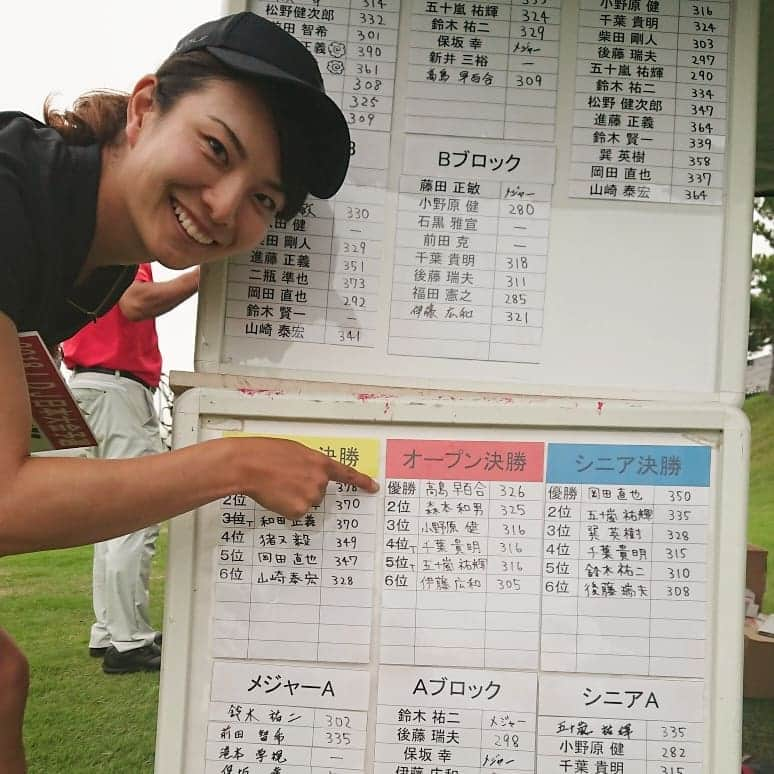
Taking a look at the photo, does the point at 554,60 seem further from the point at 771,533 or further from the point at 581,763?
the point at 771,533

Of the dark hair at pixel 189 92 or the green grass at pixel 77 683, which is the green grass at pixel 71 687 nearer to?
the green grass at pixel 77 683

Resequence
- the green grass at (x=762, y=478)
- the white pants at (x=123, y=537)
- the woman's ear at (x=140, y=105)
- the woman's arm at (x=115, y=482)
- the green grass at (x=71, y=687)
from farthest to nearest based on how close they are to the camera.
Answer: the green grass at (x=762, y=478) < the white pants at (x=123, y=537) < the green grass at (x=71, y=687) < the woman's ear at (x=140, y=105) < the woman's arm at (x=115, y=482)

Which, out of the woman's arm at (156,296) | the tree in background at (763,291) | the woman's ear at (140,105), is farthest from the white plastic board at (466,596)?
the tree in background at (763,291)

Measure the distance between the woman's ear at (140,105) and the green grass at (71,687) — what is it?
1348 millimetres

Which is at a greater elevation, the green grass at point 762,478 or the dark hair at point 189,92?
the dark hair at point 189,92

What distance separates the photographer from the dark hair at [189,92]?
654mm

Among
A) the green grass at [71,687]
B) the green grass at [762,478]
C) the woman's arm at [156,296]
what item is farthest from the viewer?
the green grass at [762,478]

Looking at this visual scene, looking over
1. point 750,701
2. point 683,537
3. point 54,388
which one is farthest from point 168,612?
point 750,701

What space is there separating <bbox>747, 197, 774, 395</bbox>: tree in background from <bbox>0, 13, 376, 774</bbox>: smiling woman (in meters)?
2.38

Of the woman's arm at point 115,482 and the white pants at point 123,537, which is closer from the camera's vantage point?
the woman's arm at point 115,482

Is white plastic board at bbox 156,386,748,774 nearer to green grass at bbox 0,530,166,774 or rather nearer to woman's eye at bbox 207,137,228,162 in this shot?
woman's eye at bbox 207,137,228,162

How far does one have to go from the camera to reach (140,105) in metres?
0.70

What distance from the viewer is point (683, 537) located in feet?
2.38

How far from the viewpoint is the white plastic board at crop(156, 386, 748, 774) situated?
0.71 m
